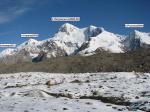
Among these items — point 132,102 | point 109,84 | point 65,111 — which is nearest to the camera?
point 65,111

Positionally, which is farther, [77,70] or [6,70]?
[6,70]

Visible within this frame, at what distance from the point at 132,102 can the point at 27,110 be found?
896 cm

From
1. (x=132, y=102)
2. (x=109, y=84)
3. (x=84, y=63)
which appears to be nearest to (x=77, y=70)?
(x=84, y=63)

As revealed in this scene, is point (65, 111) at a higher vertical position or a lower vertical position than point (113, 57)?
lower

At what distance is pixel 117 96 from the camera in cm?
3269

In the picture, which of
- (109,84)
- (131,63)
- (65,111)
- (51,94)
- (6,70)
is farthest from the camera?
(6,70)

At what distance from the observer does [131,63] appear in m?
74.6

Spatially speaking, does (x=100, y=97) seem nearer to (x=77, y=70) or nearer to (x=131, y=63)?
(x=131, y=63)

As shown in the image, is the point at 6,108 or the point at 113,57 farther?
the point at 113,57

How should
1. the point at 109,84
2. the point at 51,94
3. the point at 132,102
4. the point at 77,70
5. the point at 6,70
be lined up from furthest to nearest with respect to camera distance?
the point at 6,70 → the point at 77,70 → the point at 109,84 → the point at 51,94 → the point at 132,102

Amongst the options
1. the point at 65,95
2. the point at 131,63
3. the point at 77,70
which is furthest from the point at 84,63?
the point at 65,95

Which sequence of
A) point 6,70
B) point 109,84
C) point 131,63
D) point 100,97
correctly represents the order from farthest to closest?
point 6,70 → point 131,63 → point 109,84 → point 100,97

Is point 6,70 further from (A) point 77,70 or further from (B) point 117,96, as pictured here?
(B) point 117,96

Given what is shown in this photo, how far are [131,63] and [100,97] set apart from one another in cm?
4319
